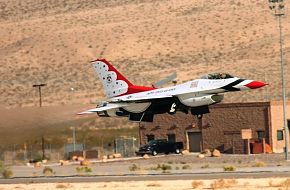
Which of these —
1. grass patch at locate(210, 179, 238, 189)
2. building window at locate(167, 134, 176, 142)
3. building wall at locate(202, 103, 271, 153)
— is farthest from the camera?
building window at locate(167, 134, 176, 142)

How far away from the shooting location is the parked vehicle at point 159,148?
9550 centimetres

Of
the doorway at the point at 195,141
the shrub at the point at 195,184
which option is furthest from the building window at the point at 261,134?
the shrub at the point at 195,184

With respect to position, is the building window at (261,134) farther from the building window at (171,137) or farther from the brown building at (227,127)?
the building window at (171,137)

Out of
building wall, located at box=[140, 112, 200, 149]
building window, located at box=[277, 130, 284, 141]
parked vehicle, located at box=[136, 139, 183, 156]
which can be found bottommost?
parked vehicle, located at box=[136, 139, 183, 156]

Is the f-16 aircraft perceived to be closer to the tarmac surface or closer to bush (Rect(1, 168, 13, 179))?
the tarmac surface

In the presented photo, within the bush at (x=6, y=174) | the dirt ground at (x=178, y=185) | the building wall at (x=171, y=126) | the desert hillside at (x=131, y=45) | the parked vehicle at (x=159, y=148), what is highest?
the desert hillside at (x=131, y=45)

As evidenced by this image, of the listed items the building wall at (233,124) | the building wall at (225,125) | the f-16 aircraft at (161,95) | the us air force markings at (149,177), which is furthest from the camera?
the building wall at (225,125)

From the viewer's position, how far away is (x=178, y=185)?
175 feet

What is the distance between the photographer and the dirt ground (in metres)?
50.5

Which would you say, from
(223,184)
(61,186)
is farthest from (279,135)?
(223,184)

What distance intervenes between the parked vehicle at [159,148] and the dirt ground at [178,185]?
123 feet

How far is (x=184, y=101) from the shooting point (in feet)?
209

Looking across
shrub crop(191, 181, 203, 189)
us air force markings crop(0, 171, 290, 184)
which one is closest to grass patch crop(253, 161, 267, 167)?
us air force markings crop(0, 171, 290, 184)

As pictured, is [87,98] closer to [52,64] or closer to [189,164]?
[52,64]
